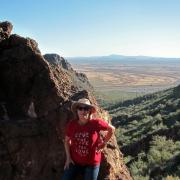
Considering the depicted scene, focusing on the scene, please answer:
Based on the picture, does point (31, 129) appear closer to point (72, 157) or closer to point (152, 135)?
point (72, 157)

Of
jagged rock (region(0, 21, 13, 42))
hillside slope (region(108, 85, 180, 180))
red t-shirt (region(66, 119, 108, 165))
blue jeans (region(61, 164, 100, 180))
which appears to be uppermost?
jagged rock (region(0, 21, 13, 42))

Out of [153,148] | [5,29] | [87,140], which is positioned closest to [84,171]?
[87,140]

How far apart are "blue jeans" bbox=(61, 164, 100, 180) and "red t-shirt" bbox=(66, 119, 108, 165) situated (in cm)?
13

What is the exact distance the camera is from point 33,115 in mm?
11297

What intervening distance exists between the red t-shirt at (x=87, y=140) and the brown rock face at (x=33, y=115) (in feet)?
5.05

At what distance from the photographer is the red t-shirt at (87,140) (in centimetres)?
848

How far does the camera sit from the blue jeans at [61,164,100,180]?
8.60m

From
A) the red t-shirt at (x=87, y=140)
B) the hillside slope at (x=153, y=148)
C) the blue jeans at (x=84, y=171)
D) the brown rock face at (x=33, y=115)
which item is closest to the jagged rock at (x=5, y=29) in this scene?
the brown rock face at (x=33, y=115)

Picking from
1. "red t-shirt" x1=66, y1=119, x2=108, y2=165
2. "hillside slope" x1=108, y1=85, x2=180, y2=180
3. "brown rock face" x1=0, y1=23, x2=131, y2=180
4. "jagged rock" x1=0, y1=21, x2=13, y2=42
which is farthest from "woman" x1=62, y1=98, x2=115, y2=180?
"hillside slope" x1=108, y1=85, x2=180, y2=180

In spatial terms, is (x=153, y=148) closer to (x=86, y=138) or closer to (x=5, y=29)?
(x=5, y=29)

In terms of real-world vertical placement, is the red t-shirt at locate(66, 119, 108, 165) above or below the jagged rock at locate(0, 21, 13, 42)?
below

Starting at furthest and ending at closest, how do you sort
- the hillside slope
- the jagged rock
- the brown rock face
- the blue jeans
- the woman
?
1. the hillside slope
2. the jagged rock
3. the brown rock face
4. the blue jeans
5. the woman

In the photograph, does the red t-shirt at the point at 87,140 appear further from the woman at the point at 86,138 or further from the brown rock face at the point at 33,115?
the brown rock face at the point at 33,115

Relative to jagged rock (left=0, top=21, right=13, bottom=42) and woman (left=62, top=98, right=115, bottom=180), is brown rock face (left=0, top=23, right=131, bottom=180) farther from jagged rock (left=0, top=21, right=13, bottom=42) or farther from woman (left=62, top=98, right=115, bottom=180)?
woman (left=62, top=98, right=115, bottom=180)
